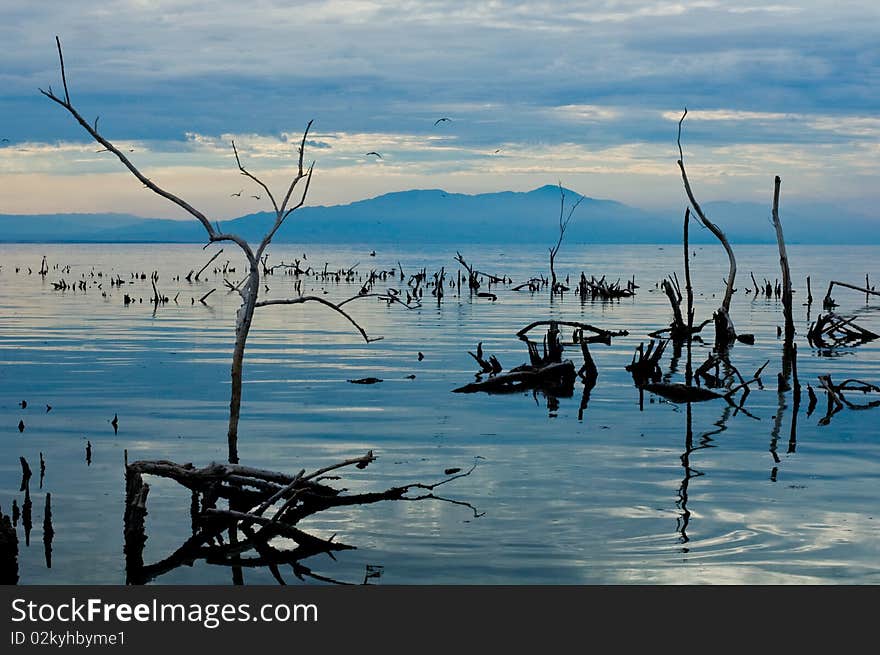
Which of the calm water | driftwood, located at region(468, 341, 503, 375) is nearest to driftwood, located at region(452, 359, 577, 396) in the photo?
the calm water

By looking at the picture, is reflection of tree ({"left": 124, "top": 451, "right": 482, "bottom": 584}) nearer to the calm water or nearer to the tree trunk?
the calm water

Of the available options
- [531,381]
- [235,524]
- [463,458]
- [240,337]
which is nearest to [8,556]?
[235,524]

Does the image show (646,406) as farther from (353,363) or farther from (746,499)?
(353,363)

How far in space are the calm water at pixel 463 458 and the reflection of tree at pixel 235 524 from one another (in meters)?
0.18

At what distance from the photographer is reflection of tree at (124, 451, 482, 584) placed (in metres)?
10.1

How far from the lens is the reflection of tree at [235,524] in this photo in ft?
33.2

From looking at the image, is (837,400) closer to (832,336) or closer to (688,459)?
(688,459)

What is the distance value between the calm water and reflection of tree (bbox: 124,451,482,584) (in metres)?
0.18

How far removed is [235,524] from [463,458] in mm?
4716

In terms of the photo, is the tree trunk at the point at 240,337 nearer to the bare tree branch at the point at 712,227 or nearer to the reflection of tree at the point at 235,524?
the reflection of tree at the point at 235,524

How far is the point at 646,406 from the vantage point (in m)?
19.6

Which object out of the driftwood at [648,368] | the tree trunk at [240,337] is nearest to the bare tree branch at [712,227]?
the driftwood at [648,368]
